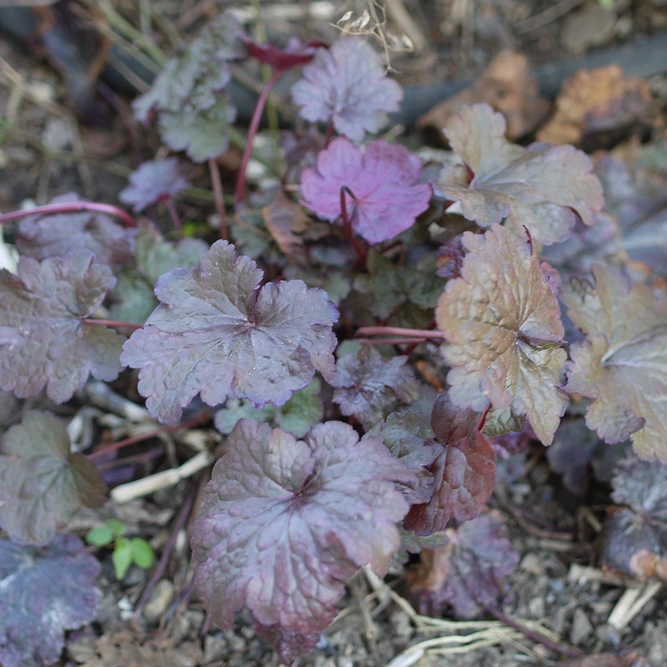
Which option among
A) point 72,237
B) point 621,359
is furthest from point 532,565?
point 72,237

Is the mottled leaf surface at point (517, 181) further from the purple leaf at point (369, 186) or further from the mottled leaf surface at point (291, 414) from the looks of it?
the mottled leaf surface at point (291, 414)

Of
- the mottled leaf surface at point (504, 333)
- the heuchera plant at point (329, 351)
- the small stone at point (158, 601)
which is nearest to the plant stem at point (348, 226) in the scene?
the heuchera plant at point (329, 351)

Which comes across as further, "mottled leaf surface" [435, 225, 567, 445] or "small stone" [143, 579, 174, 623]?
"small stone" [143, 579, 174, 623]

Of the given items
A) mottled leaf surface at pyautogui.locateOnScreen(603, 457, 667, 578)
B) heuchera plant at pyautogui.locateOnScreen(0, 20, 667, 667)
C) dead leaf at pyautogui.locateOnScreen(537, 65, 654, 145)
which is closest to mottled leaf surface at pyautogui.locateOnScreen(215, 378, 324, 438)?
heuchera plant at pyautogui.locateOnScreen(0, 20, 667, 667)

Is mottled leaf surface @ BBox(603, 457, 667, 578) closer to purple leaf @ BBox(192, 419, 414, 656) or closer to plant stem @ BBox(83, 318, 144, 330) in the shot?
purple leaf @ BBox(192, 419, 414, 656)

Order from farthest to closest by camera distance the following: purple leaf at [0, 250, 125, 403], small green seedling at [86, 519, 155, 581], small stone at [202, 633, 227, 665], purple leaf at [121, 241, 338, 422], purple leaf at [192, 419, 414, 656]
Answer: small green seedling at [86, 519, 155, 581] < small stone at [202, 633, 227, 665] < purple leaf at [0, 250, 125, 403] < purple leaf at [121, 241, 338, 422] < purple leaf at [192, 419, 414, 656]

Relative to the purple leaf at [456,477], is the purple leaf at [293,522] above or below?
above

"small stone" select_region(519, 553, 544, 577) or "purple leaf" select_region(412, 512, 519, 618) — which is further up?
"purple leaf" select_region(412, 512, 519, 618)
